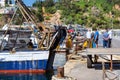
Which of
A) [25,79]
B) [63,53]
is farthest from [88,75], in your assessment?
[63,53]

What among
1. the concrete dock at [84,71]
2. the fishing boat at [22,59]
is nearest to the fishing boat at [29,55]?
the fishing boat at [22,59]

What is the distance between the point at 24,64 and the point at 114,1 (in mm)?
129915

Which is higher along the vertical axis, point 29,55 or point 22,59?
point 29,55

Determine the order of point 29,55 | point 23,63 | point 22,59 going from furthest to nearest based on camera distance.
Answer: point 23,63 → point 22,59 → point 29,55

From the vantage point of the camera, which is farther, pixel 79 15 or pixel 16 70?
pixel 79 15

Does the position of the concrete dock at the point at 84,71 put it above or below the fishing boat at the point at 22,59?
above

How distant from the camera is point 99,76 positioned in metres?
17.3

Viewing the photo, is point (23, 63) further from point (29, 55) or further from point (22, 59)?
point (29, 55)

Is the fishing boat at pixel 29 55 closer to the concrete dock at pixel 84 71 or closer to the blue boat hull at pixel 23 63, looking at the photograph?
the blue boat hull at pixel 23 63

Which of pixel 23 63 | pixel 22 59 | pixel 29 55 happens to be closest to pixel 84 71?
pixel 29 55

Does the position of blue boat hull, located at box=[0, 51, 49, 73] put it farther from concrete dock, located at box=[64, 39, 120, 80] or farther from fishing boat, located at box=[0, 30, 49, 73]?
concrete dock, located at box=[64, 39, 120, 80]

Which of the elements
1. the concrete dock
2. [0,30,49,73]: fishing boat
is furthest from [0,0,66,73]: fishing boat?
the concrete dock

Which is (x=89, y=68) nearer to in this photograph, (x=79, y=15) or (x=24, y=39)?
(x=24, y=39)

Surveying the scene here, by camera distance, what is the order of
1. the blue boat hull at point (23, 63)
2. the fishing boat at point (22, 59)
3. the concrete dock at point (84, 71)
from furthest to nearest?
the blue boat hull at point (23, 63) < the fishing boat at point (22, 59) < the concrete dock at point (84, 71)
